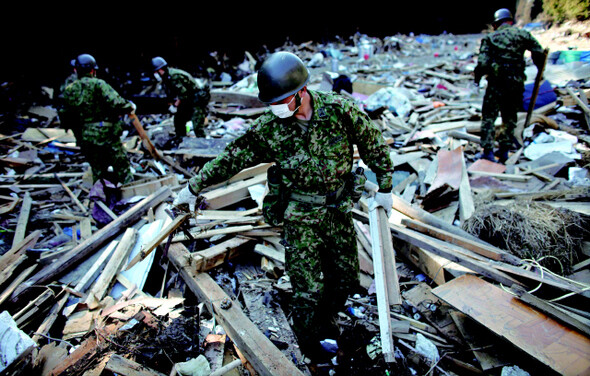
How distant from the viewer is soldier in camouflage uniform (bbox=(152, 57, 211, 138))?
7.09 metres

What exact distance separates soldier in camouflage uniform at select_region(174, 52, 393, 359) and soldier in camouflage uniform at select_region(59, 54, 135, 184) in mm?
3737

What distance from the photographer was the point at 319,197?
243 centimetres

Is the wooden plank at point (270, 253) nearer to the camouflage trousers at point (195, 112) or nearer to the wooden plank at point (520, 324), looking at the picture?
the wooden plank at point (520, 324)

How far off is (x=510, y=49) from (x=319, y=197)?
16.5 feet

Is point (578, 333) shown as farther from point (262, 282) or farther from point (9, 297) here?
point (9, 297)

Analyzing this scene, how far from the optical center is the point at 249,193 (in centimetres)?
438

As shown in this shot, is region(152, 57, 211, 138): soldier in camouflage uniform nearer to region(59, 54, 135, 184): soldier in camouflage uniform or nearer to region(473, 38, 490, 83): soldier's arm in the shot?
region(59, 54, 135, 184): soldier in camouflage uniform

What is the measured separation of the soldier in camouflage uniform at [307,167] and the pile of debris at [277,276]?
0.34m

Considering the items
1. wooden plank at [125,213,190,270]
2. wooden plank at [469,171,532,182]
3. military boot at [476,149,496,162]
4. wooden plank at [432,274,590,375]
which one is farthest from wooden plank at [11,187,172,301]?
military boot at [476,149,496,162]

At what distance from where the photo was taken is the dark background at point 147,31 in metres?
10.9

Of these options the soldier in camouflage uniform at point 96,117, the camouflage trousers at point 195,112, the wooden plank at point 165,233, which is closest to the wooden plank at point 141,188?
the soldier in camouflage uniform at point 96,117

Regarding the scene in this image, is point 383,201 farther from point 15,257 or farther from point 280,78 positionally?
point 15,257

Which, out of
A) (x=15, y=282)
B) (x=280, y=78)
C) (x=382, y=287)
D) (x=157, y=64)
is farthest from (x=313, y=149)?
(x=157, y=64)

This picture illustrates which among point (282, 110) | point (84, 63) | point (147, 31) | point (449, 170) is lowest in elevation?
point (449, 170)
